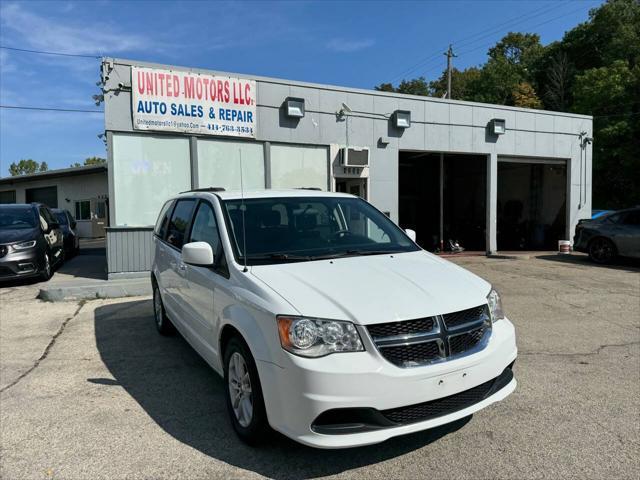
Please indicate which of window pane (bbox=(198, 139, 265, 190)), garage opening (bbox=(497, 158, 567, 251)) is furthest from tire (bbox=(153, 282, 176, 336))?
garage opening (bbox=(497, 158, 567, 251))

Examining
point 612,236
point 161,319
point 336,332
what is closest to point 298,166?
point 161,319

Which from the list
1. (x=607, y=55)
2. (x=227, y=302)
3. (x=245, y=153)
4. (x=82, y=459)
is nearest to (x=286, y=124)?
(x=245, y=153)

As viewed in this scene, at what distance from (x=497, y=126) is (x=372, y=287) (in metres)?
12.6

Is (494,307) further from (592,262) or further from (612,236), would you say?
(592,262)

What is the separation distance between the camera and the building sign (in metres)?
9.59

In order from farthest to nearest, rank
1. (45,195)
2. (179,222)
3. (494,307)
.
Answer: (45,195) < (179,222) < (494,307)

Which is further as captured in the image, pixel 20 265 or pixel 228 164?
pixel 228 164

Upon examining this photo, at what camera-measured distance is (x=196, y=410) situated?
3.80 meters

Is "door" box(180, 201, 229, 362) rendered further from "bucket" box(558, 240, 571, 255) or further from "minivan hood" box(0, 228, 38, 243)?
"bucket" box(558, 240, 571, 255)

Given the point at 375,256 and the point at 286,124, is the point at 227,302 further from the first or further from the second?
the point at 286,124

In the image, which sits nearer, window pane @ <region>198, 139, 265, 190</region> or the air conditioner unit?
window pane @ <region>198, 139, 265, 190</region>

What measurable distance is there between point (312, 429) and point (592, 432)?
6.73 ft

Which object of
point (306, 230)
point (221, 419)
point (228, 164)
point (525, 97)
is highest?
point (525, 97)

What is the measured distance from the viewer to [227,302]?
3.37 meters
